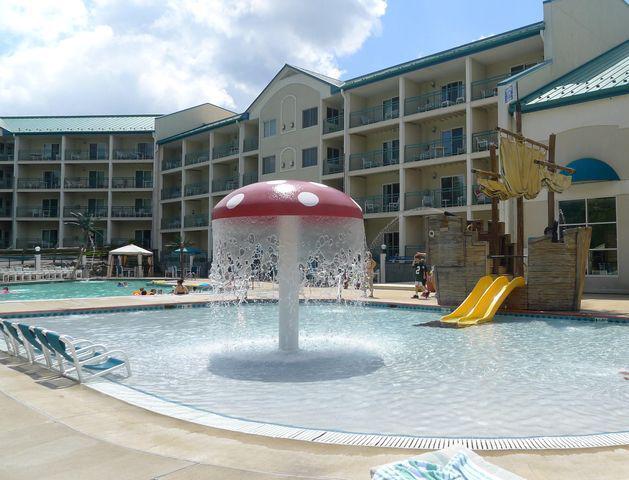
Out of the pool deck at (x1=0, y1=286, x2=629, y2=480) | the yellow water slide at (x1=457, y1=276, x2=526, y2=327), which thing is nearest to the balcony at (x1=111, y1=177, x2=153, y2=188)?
the yellow water slide at (x1=457, y1=276, x2=526, y2=327)

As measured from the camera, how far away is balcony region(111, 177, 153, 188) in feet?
169

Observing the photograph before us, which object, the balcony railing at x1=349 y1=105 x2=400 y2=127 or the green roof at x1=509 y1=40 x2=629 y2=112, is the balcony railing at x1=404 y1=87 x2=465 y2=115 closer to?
the balcony railing at x1=349 y1=105 x2=400 y2=127

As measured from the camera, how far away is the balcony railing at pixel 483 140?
95.5 ft

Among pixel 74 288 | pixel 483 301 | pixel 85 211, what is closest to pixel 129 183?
pixel 85 211

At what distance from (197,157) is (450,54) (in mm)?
25243

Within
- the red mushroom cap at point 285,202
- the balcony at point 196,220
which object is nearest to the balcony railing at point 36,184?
the balcony at point 196,220

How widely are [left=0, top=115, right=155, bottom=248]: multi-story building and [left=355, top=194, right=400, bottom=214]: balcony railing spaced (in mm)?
24621

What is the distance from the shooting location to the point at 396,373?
26.9 ft

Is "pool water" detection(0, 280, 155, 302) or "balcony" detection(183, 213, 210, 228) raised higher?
"balcony" detection(183, 213, 210, 228)

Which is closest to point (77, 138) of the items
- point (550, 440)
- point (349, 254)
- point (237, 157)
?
point (237, 157)

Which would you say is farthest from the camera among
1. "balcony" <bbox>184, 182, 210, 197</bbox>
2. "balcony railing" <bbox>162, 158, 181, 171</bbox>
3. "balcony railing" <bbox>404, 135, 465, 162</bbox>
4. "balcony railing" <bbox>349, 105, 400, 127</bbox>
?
"balcony railing" <bbox>162, 158, 181, 171</bbox>

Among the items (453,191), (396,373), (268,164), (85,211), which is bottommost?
(396,373)

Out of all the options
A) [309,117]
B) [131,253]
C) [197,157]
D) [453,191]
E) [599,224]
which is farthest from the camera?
[197,157]

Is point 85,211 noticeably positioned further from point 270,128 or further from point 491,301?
point 491,301
